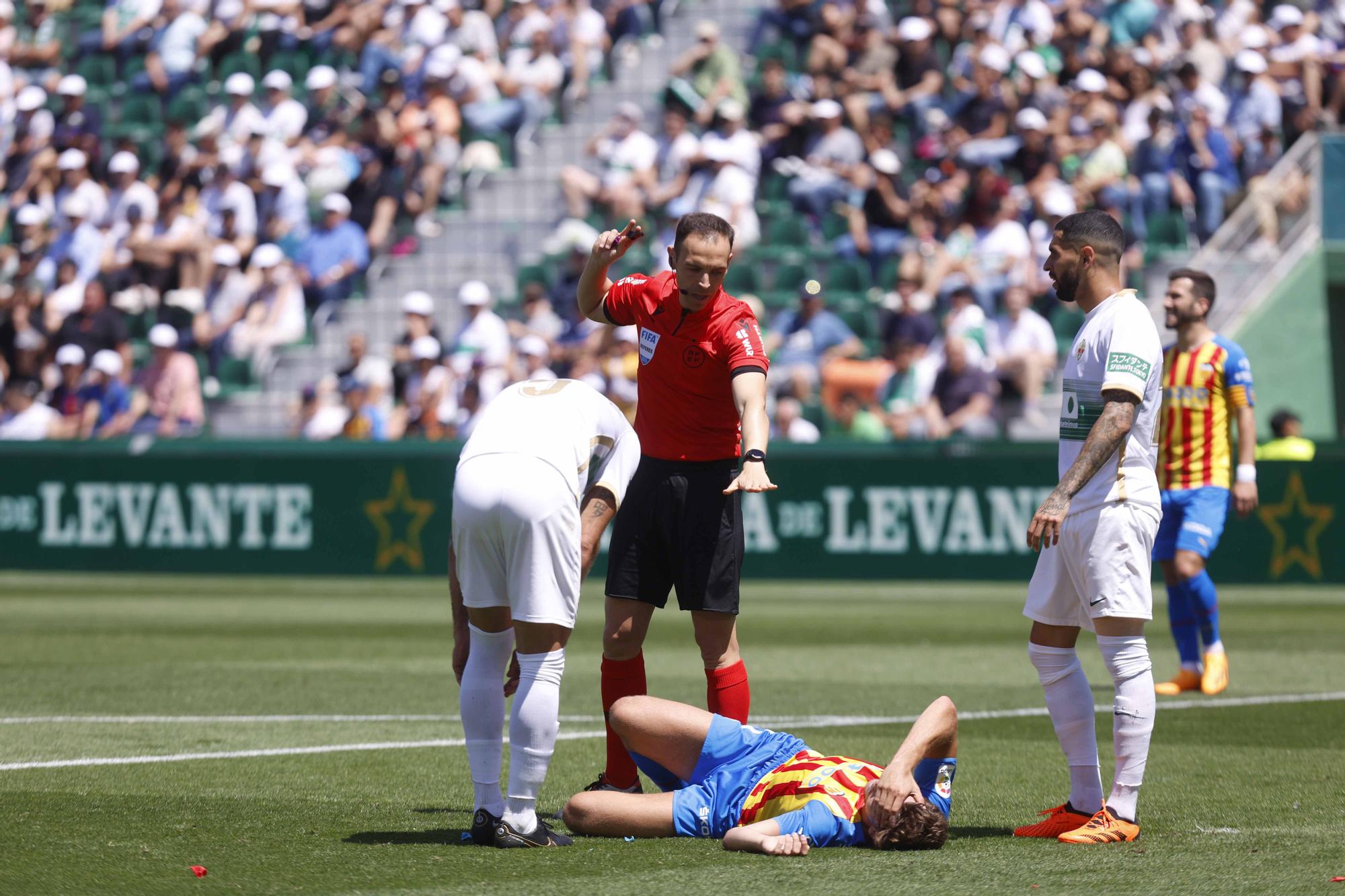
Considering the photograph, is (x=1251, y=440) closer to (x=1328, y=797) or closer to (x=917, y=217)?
(x=1328, y=797)

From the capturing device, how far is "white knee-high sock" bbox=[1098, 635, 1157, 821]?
641 cm

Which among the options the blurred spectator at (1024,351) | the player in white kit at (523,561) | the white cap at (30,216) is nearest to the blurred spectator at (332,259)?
the white cap at (30,216)

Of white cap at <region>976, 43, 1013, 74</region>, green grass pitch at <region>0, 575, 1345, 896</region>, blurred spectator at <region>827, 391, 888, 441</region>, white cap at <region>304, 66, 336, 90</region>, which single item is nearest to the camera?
green grass pitch at <region>0, 575, 1345, 896</region>

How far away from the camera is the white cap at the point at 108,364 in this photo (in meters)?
22.3

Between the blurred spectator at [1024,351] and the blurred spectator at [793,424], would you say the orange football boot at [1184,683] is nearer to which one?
the blurred spectator at [1024,351]

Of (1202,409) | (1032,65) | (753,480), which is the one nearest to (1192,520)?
(1202,409)

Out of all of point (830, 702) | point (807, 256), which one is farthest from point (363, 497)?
point (830, 702)

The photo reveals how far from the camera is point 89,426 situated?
22297 millimetres

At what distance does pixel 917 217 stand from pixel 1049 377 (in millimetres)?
2671

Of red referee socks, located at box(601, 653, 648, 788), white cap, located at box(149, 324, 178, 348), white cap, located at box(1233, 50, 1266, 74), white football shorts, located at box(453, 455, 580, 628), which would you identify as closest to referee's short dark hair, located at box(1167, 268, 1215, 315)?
red referee socks, located at box(601, 653, 648, 788)

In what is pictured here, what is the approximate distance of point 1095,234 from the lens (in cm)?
651

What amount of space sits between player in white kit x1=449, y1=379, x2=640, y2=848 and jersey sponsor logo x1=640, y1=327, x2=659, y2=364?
86cm

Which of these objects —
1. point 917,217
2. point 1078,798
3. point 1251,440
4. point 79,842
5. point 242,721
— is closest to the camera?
point 79,842

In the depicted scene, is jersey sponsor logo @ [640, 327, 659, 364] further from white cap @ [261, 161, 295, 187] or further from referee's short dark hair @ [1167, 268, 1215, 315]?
white cap @ [261, 161, 295, 187]
